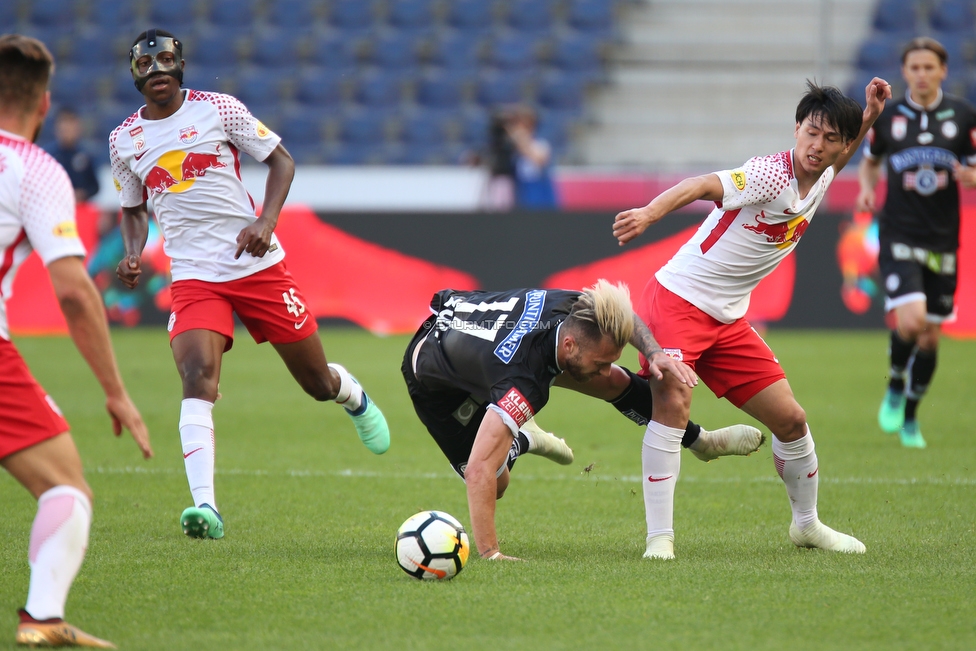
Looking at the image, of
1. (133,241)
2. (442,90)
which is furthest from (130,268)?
(442,90)

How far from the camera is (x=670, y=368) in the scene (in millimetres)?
5000

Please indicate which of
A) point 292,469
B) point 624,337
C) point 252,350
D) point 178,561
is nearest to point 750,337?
point 624,337

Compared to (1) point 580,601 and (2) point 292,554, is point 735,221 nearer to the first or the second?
(1) point 580,601

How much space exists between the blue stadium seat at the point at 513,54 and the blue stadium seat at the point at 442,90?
76 centimetres

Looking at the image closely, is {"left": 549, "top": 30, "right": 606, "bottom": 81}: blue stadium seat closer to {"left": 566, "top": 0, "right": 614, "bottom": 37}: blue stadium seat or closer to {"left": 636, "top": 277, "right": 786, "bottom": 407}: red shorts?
{"left": 566, "top": 0, "right": 614, "bottom": 37}: blue stadium seat

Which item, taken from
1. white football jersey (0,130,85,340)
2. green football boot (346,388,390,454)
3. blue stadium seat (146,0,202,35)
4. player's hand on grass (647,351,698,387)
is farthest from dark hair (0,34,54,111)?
blue stadium seat (146,0,202,35)

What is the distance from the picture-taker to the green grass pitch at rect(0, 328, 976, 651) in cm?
400

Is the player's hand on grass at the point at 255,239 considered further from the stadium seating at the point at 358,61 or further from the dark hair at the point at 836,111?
the stadium seating at the point at 358,61

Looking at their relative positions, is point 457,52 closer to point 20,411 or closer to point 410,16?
point 410,16

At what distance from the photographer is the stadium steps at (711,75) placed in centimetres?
2011

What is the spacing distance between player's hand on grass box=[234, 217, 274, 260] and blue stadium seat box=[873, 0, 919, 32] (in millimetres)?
17748

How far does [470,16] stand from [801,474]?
59.4 ft

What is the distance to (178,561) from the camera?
5035mm

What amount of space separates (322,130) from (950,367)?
11983 mm
